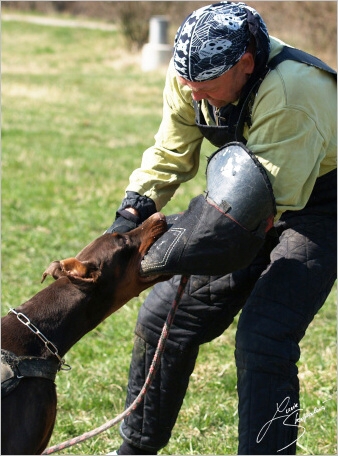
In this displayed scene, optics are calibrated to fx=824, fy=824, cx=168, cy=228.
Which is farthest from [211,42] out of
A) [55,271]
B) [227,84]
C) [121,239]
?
[55,271]

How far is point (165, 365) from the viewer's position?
12.5ft

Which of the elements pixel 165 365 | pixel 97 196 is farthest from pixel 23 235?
pixel 165 365

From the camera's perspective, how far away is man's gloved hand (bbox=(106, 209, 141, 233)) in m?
3.65

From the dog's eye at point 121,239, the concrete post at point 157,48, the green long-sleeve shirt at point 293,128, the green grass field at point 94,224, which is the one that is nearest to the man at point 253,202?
the green long-sleeve shirt at point 293,128

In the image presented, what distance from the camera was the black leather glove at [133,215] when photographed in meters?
3.68

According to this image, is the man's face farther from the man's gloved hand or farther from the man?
the man's gloved hand

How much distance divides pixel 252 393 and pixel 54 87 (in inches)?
590

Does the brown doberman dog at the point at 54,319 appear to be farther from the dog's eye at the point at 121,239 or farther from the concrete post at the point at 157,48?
the concrete post at the point at 157,48

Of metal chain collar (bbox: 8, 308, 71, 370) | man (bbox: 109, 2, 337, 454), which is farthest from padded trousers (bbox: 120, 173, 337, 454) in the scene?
metal chain collar (bbox: 8, 308, 71, 370)

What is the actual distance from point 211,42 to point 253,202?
0.62m

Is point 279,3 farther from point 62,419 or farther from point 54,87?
point 62,419

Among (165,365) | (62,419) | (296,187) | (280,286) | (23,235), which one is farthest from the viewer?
(23,235)

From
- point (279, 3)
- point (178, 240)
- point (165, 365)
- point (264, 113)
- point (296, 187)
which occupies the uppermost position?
point (264, 113)

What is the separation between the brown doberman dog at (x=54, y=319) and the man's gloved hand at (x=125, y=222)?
0.53 feet
